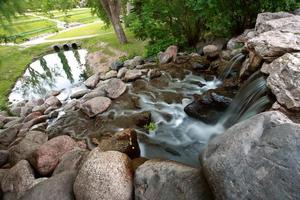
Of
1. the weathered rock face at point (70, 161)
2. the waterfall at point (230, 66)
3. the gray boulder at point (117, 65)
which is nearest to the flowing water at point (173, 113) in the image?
the waterfall at point (230, 66)

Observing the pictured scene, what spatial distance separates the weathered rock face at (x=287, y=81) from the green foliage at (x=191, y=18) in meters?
4.03

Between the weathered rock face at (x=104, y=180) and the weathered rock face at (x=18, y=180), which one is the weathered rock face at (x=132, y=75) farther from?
the weathered rock face at (x=104, y=180)

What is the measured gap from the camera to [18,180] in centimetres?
432

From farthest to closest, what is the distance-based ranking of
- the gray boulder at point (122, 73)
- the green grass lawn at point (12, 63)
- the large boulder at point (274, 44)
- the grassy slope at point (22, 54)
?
the grassy slope at point (22, 54), the green grass lawn at point (12, 63), the gray boulder at point (122, 73), the large boulder at point (274, 44)

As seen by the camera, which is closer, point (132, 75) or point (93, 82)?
point (132, 75)

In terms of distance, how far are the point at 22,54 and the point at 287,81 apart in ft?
55.3

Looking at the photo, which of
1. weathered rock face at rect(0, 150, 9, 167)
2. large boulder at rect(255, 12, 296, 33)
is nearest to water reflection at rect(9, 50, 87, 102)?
weathered rock face at rect(0, 150, 9, 167)

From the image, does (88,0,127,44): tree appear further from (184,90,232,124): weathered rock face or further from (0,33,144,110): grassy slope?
(184,90,232,124): weathered rock face

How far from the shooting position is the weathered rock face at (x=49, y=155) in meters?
4.57

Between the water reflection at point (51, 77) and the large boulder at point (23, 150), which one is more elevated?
the large boulder at point (23, 150)

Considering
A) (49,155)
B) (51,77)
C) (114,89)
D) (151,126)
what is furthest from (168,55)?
(51,77)

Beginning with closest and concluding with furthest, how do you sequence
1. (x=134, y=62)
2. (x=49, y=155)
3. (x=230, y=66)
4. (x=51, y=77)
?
(x=49, y=155) < (x=230, y=66) < (x=134, y=62) < (x=51, y=77)

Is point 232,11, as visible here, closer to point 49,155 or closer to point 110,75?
point 110,75

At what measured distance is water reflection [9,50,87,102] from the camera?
10.9 meters
